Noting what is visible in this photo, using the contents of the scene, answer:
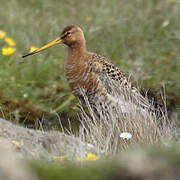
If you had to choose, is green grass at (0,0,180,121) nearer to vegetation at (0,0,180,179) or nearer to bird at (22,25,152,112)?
vegetation at (0,0,180,179)

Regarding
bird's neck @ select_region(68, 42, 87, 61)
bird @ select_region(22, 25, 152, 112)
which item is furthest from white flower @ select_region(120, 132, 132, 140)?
bird's neck @ select_region(68, 42, 87, 61)

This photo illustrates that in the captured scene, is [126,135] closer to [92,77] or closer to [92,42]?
[92,77]

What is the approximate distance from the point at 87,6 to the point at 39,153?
5.96m

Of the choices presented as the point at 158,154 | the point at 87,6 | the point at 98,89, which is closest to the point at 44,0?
the point at 87,6

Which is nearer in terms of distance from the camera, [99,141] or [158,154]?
[158,154]

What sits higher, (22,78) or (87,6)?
(87,6)

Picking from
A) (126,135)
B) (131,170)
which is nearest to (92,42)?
(126,135)

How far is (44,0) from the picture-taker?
9609mm

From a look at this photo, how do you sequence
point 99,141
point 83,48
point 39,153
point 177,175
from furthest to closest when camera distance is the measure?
point 83,48 → point 99,141 → point 39,153 → point 177,175

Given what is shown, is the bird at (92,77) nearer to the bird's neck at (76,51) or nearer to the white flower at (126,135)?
the bird's neck at (76,51)

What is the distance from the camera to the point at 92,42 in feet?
26.7

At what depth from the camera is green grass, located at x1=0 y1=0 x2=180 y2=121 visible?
699 cm

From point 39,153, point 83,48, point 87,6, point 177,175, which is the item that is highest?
point 87,6

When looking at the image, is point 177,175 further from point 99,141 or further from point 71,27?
point 71,27
